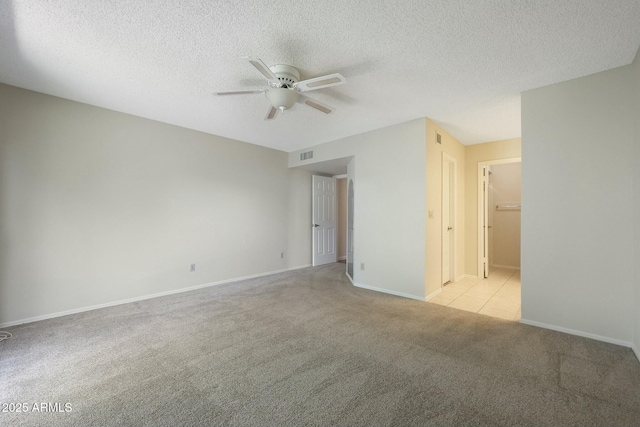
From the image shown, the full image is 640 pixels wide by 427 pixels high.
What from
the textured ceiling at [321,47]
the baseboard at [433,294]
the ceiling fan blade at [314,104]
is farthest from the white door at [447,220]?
the ceiling fan blade at [314,104]

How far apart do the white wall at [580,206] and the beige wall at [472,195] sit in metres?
2.10

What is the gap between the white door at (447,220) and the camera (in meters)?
4.63

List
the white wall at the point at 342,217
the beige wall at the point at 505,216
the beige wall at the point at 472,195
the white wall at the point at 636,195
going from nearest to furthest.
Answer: the white wall at the point at 636,195
the beige wall at the point at 472,195
the beige wall at the point at 505,216
the white wall at the point at 342,217

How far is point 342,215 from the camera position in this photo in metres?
7.55

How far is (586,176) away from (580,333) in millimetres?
1516

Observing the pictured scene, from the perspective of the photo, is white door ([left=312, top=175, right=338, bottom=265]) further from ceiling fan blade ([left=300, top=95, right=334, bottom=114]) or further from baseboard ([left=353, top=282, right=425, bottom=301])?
ceiling fan blade ([left=300, top=95, right=334, bottom=114])

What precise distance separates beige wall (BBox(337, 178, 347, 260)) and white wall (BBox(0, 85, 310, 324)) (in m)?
2.61

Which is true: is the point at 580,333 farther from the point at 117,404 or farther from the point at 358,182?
the point at 117,404

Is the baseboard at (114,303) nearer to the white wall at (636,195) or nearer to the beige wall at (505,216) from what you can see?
the white wall at (636,195)

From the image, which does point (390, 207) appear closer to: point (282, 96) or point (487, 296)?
point (487, 296)

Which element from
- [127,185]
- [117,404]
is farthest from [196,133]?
[117,404]

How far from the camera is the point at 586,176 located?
8.48 feet

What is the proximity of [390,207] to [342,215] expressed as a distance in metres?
3.48

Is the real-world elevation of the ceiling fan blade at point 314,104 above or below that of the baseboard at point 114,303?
above
